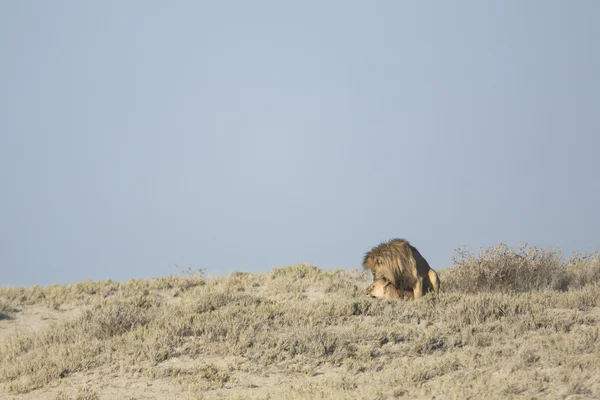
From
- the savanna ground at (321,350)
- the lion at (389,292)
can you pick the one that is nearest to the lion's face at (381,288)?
the lion at (389,292)

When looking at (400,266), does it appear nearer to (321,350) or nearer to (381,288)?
(381,288)

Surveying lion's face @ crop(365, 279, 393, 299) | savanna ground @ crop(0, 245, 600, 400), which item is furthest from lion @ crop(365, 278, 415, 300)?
savanna ground @ crop(0, 245, 600, 400)

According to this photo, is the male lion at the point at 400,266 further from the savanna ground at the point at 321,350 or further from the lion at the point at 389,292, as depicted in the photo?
the savanna ground at the point at 321,350

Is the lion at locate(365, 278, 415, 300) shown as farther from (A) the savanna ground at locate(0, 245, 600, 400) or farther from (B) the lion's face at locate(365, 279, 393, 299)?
(A) the savanna ground at locate(0, 245, 600, 400)

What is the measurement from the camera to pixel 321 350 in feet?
33.1

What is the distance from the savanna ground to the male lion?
476mm

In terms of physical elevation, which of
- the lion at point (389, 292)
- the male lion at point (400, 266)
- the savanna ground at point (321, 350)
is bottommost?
the savanna ground at point (321, 350)

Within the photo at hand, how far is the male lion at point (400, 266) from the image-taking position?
500 inches

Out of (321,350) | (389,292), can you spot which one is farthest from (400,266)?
(321,350)

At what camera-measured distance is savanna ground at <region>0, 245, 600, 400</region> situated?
8.64m

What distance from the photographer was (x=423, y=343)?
10.1m

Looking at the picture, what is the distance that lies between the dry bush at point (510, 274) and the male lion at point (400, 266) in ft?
9.39

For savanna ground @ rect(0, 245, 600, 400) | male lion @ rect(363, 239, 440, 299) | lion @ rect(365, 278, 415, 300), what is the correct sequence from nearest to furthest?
savanna ground @ rect(0, 245, 600, 400) → male lion @ rect(363, 239, 440, 299) → lion @ rect(365, 278, 415, 300)

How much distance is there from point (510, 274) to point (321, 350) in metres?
7.51
